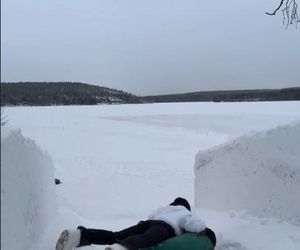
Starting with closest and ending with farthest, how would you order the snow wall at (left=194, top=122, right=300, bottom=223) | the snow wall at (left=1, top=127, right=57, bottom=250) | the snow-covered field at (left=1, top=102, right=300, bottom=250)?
the snow wall at (left=1, top=127, right=57, bottom=250) < the snow-covered field at (left=1, top=102, right=300, bottom=250) < the snow wall at (left=194, top=122, right=300, bottom=223)

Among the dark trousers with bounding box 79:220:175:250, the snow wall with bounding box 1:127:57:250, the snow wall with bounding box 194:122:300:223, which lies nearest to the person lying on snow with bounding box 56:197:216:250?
the dark trousers with bounding box 79:220:175:250

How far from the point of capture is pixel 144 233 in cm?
413

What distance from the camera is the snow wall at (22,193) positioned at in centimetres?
324

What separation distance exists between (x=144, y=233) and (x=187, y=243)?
1.32ft

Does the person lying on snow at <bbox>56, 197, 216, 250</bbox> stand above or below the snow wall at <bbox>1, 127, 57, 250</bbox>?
below

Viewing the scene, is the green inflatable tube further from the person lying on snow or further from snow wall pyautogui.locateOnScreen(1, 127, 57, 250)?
snow wall pyautogui.locateOnScreen(1, 127, 57, 250)

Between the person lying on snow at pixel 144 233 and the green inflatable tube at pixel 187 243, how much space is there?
49mm

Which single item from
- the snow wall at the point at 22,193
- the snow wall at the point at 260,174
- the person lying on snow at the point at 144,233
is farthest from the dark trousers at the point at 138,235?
the snow wall at the point at 260,174

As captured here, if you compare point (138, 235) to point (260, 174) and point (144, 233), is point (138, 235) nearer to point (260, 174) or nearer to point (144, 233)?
point (144, 233)

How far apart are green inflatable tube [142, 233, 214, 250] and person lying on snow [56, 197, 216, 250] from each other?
0.05 metres

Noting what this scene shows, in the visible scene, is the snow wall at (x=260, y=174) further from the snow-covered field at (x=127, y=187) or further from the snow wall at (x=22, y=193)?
the snow wall at (x=22, y=193)

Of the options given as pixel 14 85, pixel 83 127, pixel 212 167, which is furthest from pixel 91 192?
pixel 83 127

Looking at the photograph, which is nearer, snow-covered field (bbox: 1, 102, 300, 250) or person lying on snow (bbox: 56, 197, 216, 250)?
snow-covered field (bbox: 1, 102, 300, 250)

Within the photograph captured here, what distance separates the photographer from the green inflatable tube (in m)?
4.13
